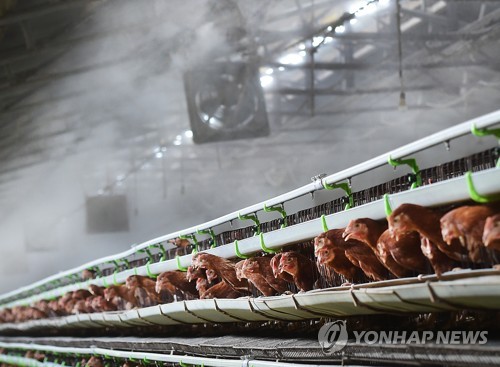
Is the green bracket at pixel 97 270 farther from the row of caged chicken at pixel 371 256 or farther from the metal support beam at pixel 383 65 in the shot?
the metal support beam at pixel 383 65

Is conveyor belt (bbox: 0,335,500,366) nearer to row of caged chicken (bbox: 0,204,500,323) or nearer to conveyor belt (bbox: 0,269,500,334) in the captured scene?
conveyor belt (bbox: 0,269,500,334)

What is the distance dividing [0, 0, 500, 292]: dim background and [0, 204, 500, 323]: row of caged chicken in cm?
428

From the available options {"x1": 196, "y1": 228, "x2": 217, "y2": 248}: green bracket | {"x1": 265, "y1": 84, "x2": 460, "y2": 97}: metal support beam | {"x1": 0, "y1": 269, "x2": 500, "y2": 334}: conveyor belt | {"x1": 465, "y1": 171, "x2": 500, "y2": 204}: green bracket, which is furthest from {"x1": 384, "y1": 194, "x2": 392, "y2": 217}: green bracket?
{"x1": 265, "y1": 84, "x2": 460, "y2": 97}: metal support beam

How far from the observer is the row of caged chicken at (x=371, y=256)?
3.16 metres

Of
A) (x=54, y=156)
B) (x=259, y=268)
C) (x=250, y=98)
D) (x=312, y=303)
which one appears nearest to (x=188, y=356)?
(x=259, y=268)

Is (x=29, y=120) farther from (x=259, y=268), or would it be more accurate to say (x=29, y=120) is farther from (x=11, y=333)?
(x=259, y=268)

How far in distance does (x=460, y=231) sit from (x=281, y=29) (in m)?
8.99

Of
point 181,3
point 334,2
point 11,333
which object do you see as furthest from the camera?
point 11,333

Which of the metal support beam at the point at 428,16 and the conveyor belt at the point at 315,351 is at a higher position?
the metal support beam at the point at 428,16

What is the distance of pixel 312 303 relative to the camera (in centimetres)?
409

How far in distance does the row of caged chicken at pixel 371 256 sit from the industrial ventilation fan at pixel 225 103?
4.19 metres

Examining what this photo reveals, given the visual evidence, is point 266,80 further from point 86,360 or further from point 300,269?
point 300,269

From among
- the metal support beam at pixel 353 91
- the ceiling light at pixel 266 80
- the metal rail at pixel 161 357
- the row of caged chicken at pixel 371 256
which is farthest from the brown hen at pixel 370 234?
the ceiling light at pixel 266 80

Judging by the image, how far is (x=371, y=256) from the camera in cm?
396
